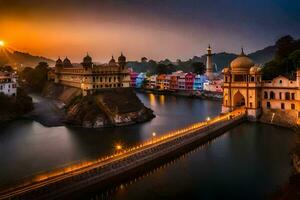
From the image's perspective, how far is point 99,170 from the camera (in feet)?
87.6

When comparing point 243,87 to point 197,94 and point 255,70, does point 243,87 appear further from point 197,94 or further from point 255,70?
point 197,94

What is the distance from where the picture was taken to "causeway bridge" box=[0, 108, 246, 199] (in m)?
22.8

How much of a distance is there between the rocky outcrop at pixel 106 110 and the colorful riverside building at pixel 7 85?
10.8 meters

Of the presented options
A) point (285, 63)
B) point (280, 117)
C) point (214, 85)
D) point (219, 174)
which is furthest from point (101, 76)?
point (214, 85)

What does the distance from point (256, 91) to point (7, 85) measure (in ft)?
142

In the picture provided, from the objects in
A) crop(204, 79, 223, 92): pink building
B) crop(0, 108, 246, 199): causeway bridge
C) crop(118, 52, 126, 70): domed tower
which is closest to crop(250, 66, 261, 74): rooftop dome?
crop(0, 108, 246, 199): causeway bridge

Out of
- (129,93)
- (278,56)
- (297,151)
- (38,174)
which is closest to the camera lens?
(297,151)

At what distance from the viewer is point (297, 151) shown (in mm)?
27188

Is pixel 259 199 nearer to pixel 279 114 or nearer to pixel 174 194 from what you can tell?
pixel 174 194

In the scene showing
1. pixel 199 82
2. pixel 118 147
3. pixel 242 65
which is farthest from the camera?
pixel 199 82

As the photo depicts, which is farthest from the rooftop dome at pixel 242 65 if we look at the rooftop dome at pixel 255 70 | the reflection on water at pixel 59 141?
the reflection on water at pixel 59 141

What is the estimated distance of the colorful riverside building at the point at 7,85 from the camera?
60472 millimetres

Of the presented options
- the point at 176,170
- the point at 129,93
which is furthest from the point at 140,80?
the point at 176,170

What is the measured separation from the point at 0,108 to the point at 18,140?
55.0 feet
